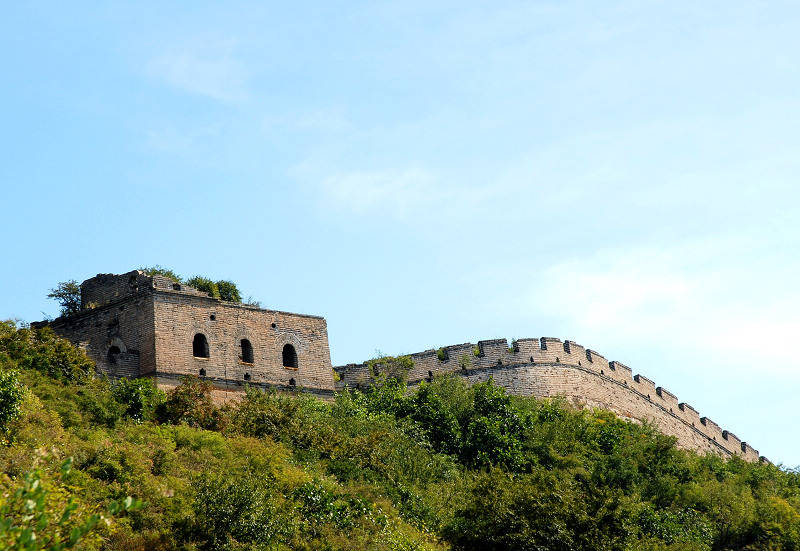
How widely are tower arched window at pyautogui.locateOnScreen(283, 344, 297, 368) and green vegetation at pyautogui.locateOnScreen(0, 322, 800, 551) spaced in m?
1.56

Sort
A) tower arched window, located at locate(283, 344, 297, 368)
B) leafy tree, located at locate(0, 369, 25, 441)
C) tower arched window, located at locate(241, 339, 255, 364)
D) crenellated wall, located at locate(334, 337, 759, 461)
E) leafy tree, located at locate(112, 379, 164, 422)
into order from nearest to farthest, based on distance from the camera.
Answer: leafy tree, located at locate(0, 369, 25, 441)
leafy tree, located at locate(112, 379, 164, 422)
tower arched window, located at locate(241, 339, 255, 364)
tower arched window, located at locate(283, 344, 297, 368)
crenellated wall, located at locate(334, 337, 759, 461)

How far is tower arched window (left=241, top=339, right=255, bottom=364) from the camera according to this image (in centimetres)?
3058

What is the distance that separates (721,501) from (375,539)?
Result: 1110cm

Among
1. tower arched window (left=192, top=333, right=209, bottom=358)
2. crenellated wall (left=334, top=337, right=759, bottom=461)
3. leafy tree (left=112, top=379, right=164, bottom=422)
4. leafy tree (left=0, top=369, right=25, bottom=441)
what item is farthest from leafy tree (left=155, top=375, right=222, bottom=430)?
crenellated wall (left=334, top=337, right=759, bottom=461)

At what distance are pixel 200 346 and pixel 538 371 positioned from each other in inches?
415

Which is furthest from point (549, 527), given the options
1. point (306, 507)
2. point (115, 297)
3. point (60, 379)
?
point (115, 297)

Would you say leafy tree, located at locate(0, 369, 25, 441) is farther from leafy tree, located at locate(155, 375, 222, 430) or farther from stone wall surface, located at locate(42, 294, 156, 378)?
stone wall surface, located at locate(42, 294, 156, 378)

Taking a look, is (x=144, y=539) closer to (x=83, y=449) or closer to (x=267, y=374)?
(x=83, y=449)

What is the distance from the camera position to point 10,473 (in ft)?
63.0

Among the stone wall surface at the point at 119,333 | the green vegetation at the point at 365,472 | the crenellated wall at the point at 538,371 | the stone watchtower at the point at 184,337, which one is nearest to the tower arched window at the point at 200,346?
the stone watchtower at the point at 184,337

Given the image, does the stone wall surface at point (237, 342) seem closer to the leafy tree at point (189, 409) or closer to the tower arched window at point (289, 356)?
the tower arched window at point (289, 356)

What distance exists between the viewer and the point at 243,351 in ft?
A: 101

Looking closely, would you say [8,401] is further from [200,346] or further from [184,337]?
[200,346]

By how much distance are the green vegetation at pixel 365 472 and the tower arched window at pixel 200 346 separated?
79.2 inches
